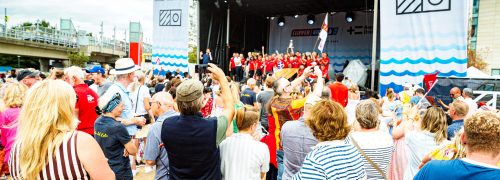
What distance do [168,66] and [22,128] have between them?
1304 cm

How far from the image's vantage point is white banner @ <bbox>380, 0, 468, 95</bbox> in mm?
9242

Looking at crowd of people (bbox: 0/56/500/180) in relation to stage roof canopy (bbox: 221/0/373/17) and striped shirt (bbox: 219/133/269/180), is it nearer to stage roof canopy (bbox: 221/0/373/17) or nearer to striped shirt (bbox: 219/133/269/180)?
striped shirt (bbox: 219/133/269/180)

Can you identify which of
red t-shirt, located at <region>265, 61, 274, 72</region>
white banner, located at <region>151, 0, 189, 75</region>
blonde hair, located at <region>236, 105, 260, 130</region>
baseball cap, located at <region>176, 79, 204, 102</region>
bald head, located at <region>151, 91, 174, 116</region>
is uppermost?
white banner, located at <region>151, 0, 189, 75</region>

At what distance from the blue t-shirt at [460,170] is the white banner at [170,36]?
41.6 ft

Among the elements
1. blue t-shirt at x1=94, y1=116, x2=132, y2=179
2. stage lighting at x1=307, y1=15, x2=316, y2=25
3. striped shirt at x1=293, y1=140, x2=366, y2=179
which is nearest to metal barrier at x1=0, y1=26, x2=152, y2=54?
stage lighting at x1=307, y1=15, x2=316, y2=25

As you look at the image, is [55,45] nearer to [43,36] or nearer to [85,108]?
[43,36]

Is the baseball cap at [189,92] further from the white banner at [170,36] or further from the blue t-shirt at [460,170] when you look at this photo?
the white banner at [170,36]

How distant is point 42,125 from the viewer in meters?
1.58

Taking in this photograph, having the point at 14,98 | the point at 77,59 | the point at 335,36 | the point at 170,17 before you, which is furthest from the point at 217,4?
the point at 77,59

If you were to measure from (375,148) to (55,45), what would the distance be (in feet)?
110

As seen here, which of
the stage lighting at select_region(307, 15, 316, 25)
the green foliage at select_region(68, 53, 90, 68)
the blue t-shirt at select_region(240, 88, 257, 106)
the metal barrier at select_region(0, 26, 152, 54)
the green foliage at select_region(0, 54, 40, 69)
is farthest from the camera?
the green foliage at select_region(0, 54, 40, 69)

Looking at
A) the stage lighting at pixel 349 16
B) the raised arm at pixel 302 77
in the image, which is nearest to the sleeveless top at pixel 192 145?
the raised arm at pixel 302 77

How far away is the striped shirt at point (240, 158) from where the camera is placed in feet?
8.18

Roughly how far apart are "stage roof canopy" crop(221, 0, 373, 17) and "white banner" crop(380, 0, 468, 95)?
623 centimetres
